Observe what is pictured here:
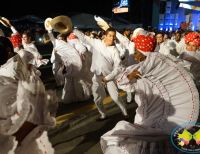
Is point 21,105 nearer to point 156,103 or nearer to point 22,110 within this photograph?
point 22,110

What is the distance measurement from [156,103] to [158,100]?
0.04 meters

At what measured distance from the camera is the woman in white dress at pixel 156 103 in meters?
3.48

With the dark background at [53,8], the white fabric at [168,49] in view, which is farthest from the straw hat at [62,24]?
the dark background at [53,8]

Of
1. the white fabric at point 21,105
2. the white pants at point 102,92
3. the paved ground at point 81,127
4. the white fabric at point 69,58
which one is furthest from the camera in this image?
the white fabric at point 69,58

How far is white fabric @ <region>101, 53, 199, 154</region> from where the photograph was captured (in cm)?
348

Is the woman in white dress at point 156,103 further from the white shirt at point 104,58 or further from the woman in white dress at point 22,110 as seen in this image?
the white shirt at point 104,58

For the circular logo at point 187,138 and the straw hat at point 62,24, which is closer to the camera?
the circular logo at point 187,138

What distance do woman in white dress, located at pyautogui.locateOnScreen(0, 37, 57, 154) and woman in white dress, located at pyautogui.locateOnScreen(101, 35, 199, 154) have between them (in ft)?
3.68

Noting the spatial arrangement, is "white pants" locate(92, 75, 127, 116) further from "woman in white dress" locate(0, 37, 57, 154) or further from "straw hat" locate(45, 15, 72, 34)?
"woman in white dress" locate(0, 37, 57, 154)

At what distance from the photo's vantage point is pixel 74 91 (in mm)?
8320

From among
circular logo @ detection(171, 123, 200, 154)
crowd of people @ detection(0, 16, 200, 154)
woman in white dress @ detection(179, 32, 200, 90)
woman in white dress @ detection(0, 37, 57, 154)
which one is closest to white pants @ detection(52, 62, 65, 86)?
crowd of people @ detection(0, 16, 200, 154)

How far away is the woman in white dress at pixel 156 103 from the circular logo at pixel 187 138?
0.05 meters

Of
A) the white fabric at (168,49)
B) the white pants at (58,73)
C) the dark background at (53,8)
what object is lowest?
the dark background at (53,8)

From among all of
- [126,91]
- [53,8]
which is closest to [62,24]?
[126,91]
